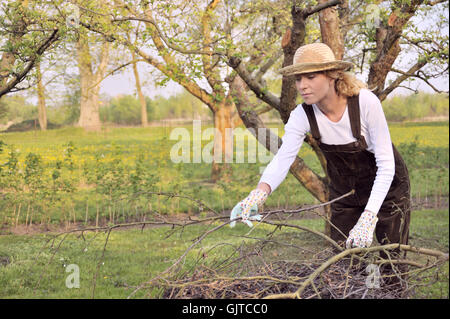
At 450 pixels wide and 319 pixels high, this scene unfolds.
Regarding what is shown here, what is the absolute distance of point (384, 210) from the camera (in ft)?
10.1

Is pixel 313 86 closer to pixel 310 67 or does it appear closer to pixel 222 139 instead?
pixel 310 67

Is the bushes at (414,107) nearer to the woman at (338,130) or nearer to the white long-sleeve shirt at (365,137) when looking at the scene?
the woman at (338,130)

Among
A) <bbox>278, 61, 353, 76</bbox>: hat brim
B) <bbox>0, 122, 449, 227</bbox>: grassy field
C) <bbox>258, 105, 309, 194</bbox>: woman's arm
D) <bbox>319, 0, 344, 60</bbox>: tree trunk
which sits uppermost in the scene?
<bbox>319, 0, 344, 60</bbox>: tree trunk

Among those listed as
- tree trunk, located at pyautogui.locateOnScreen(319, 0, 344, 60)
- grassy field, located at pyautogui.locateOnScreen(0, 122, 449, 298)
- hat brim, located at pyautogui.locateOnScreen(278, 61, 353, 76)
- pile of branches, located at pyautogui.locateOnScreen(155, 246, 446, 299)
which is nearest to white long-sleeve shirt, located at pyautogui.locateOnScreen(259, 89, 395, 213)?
hat brim, located at pyautogui.locateOnScreen(278, 61, 353, 76)

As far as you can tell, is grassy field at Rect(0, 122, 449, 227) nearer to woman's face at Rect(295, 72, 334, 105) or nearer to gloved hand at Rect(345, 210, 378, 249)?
woman's face at Rect(295, 72, 334, 105)

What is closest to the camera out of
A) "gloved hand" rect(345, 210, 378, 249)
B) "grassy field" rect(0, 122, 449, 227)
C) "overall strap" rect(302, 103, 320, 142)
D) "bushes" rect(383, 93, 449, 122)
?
"gloved hand" rect(345, 210, 378, 249)

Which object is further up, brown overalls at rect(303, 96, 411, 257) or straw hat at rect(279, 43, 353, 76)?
straw hat at rect(279, 43, 353, 76)

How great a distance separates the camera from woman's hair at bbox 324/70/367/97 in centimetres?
267

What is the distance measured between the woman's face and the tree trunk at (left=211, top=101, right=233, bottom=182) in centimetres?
764

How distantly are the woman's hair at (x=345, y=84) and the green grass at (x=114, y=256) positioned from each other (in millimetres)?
1390

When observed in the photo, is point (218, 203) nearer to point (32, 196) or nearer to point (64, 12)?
point (32, 196)

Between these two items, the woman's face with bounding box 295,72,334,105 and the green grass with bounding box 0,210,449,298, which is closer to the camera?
the woman's face with bounding box 295,72,334,105

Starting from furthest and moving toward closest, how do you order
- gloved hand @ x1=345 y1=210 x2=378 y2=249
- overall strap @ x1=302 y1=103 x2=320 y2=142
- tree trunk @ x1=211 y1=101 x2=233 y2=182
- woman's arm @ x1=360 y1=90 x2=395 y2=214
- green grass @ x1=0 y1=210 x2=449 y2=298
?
tree trunk @ x1=211 y1=101 x2=233 y2=182
green grass @ x1=0 y1=210 x2=449 y2=298
overall strap @ x1=302 y1=103 x2=320 y2=142
woman's arm @ x1=360 y1=90 x2=395 y2=214
gloved hand @ x1=345 y1=210 x2=378 y2=249

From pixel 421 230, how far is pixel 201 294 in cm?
611
